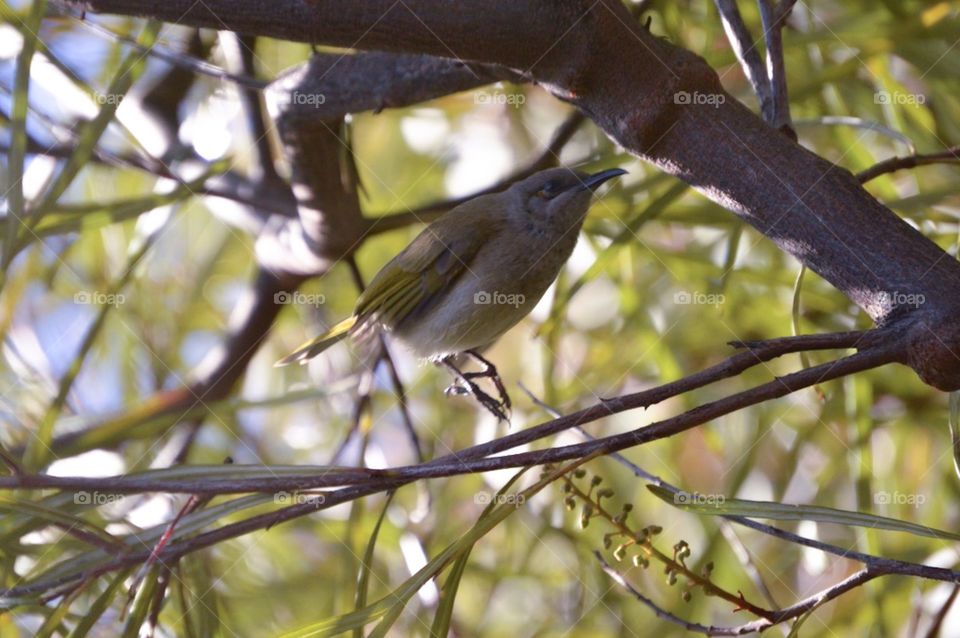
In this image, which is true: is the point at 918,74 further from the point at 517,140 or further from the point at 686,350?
the point at 517,140

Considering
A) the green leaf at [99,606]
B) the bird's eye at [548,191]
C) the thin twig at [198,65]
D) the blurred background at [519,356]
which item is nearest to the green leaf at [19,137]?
the blurred background at [519,356]

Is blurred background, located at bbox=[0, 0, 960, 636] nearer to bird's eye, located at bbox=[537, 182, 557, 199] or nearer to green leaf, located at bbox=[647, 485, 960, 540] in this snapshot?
bird's eye, located at bbox=[537, 182, 557, 199]

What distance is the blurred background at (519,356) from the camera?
241 cm

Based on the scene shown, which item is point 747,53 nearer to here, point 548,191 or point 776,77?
point 776,77

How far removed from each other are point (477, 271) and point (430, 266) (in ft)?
0.46

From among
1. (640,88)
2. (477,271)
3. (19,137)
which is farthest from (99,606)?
(477,271)

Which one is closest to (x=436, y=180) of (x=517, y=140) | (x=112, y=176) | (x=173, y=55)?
(x=517, y=140)

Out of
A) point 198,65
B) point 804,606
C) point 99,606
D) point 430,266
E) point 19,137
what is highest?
Result: point 198,65

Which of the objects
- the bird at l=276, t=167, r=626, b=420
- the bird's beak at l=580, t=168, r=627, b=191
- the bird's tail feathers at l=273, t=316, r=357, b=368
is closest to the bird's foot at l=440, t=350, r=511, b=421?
the bird at l=276, t=167, r=626, b=420

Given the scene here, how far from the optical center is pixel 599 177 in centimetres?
227

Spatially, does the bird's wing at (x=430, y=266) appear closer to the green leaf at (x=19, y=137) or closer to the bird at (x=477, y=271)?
the bird at (x=477, y=271)

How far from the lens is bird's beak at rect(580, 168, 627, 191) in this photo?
2219mm

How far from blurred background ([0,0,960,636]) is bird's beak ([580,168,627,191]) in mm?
38

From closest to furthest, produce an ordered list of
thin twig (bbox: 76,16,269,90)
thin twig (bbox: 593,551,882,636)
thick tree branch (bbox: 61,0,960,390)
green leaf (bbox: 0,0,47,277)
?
thin twig (bbox: 593,551,882,636)
thick tree branch (bbox: 61,0,960,390)
green leaf (bbox: 0,0,47,277)
thin twig (bbox: 76,16,269,90)
